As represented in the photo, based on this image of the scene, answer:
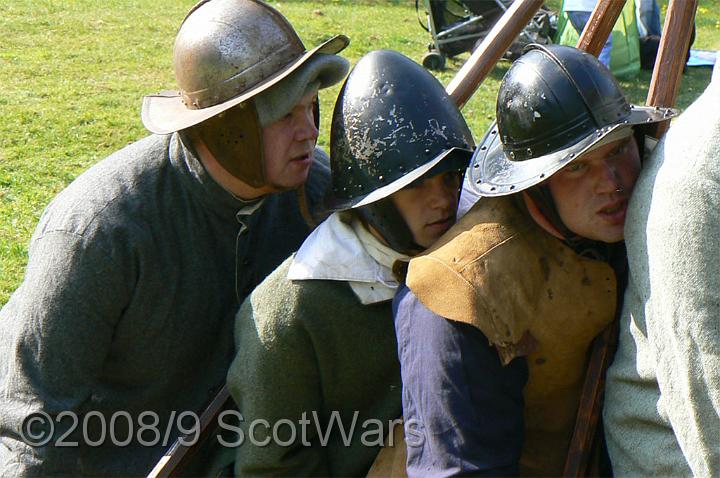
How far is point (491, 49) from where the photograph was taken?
134 inches

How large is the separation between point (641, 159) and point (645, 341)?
500mm

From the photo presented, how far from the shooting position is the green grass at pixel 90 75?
7332 millimetres

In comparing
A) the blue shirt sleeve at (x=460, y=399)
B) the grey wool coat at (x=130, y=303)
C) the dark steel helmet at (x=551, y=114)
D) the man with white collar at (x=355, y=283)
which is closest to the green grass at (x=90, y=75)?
the grey wool coat at (x=130, y=303)

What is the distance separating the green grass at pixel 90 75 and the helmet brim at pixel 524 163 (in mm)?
3676

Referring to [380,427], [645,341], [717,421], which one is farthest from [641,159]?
[380,427]

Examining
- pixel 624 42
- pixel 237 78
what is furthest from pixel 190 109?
pixel 624 42

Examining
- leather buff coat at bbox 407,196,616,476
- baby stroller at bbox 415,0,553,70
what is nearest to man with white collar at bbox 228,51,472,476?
leather buff coat at bbox 407,196,616,476

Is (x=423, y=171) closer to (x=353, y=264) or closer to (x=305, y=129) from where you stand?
(x=353, y=264)

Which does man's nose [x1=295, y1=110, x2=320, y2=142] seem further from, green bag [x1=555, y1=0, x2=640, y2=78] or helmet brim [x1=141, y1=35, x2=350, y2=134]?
green bag [x1=555, y1=0, x2=640, y2=78]

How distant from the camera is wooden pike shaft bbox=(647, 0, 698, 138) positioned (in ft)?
9.59

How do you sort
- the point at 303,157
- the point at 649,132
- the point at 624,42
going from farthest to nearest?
the point at 624,42, the point at 303,157, the point at 649,132

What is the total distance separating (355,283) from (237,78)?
2.75 ft

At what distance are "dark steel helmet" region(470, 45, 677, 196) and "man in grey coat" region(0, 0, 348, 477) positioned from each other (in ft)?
2.79

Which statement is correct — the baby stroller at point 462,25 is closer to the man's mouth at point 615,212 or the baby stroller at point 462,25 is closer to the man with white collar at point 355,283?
the man with white collar at point 355,283
